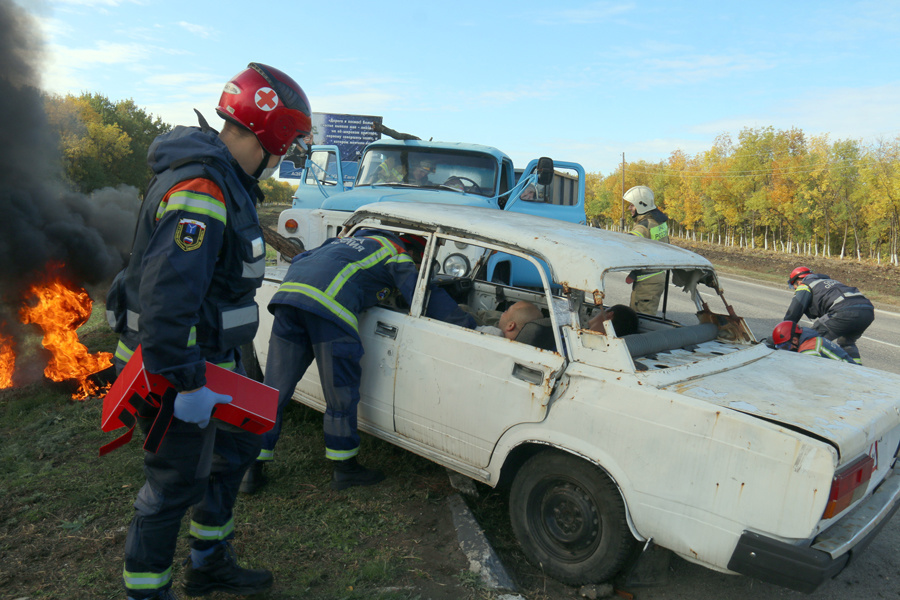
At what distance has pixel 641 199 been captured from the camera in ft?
22.5

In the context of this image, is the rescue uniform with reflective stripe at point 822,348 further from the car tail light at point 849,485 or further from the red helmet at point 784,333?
the car tail light at point 849,485

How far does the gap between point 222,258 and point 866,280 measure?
25358mm

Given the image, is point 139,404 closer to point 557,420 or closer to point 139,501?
point 139,501

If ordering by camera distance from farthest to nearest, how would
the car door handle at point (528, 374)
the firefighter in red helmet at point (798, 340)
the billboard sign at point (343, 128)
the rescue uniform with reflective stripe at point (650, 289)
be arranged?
the billboard sign at point (343, 128) → the rescue uniform with reflective stripe at point (650, 289) → the firefighter in red helmet at point (798, 340) → the car door handle at point (528, 374)

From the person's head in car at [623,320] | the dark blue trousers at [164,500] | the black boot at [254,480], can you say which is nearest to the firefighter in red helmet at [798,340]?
the person's head in car at [623,320]

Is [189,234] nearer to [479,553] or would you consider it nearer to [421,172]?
[479,553]

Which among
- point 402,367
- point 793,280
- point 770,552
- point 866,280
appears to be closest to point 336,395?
point 402,367

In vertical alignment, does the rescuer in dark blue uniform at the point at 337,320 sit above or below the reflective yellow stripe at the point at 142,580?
above

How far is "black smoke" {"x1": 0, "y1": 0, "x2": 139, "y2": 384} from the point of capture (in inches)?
304

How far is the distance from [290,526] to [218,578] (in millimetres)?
687

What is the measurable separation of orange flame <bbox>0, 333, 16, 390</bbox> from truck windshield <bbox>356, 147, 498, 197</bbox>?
4.61 metres

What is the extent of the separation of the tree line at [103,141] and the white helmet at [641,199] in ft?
98.2

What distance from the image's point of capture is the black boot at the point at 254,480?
3588 millimetres

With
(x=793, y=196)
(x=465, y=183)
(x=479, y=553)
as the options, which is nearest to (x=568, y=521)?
(x=479, y=553)
